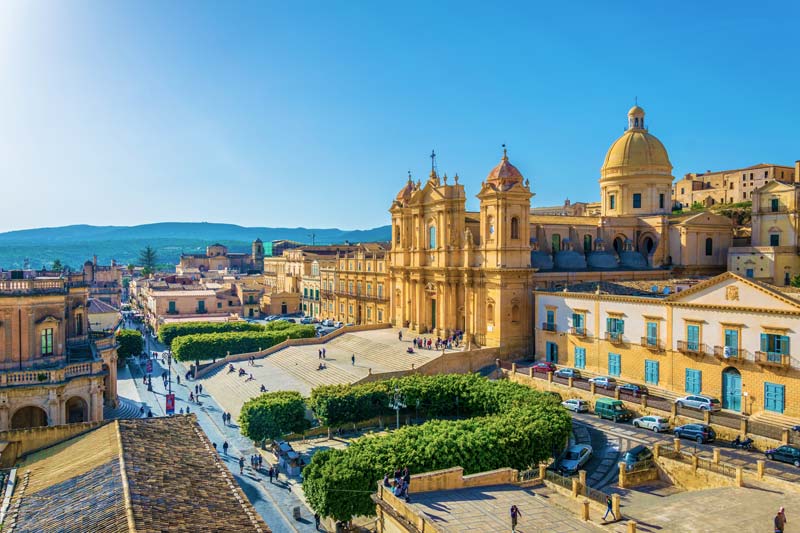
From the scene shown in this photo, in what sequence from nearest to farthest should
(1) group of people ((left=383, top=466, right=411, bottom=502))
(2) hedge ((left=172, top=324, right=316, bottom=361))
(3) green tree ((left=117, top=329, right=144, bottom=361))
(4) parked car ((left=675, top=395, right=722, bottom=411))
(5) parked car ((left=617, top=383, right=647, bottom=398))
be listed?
(1) group of people ((left=383, top=466, right=411, bottom=502)), (4) parked car ((left=675, top=395, right=722, bottom=411)), (5) parked car ((left=617, top=383, right=647, bottom=398)), (2) hedge ((left=172, top=324, right=316, bottom=361)), (3) green tree ((left=117, top=329, right=144, bottom=361))

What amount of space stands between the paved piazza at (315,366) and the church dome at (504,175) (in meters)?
13.9

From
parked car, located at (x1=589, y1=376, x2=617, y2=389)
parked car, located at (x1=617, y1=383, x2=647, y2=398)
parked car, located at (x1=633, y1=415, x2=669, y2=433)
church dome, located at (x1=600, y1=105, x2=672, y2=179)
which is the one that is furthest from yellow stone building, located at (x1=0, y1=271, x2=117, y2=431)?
church dome, located at (x1=600, y1=105, x2=672, y2=179)

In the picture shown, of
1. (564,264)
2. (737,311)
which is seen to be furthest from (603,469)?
(564,264)

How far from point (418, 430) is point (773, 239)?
1706 inches

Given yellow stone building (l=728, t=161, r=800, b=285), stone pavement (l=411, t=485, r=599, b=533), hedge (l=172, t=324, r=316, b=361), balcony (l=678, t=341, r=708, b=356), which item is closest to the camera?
stone pavement (l=411, t=485, r=599, b=533)

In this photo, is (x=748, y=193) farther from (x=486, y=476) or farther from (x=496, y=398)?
(x=486, y=476)

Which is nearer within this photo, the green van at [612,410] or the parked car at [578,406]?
the green van at [612,410]

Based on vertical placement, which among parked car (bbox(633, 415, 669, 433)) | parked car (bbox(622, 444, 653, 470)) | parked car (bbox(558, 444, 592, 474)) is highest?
parked car (bbox(633, 415, 669, 433))

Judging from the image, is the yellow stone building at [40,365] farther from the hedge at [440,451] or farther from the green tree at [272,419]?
the hedge at [440,451]

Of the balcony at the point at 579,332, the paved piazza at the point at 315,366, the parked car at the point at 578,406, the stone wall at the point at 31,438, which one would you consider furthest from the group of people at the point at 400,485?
the balcony at the point at 579,332

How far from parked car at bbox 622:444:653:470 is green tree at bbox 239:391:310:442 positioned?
1685cm

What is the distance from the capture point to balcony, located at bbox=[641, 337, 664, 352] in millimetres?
37062

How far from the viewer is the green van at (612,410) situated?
1329 inches

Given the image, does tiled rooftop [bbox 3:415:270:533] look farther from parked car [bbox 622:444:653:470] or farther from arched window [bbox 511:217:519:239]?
arched window [bbox 511:217:519:239]
